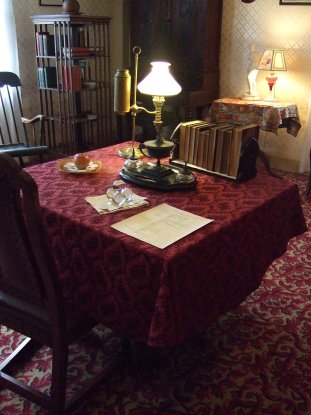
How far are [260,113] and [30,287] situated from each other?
10.2 feet

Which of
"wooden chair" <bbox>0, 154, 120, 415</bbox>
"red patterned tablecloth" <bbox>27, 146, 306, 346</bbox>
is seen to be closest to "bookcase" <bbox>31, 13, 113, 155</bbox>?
"red patterned tablecloth" <bbox>27, 146, 306, 346</bbox>

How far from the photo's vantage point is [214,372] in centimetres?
180

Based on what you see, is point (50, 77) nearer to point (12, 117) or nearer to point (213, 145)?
point (12, 117)

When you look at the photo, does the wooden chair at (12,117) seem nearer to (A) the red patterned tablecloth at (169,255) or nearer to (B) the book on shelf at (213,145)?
(A) the red patterned tablecloth at (169,255)

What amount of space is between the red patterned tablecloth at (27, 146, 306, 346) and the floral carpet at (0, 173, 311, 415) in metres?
0.35

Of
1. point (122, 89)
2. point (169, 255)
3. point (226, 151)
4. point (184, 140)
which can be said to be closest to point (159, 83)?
point (122, 89)

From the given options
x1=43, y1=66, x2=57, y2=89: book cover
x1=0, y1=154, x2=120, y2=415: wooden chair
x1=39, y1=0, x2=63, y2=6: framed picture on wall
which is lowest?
x1=0, y1=154, x2=120, y2=415: wooden chair

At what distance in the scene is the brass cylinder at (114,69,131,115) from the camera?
1947 mm

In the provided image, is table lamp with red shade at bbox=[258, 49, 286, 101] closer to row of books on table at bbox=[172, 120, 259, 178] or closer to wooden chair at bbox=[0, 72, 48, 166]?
wooden chair at bbox=[0, 72, 48, 166]

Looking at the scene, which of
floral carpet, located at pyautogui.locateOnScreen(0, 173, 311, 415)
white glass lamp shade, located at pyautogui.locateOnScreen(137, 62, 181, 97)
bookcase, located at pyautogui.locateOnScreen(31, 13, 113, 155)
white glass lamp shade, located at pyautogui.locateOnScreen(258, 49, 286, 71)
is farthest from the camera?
bookcase, located at pyautogui.locateOnScreen(31, 13, 113, 155)

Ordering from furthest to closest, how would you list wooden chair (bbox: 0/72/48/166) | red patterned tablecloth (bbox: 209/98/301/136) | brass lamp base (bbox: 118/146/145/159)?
red patterned tablecloth (bbox: 209/98/301/136) → wooden chair (bbox: 0/72/48/166) → brass lamp base (bbox: 118/146/145/159)

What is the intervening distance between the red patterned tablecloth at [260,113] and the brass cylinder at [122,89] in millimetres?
2003

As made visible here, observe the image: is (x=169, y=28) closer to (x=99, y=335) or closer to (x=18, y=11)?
(x=18, y=11)

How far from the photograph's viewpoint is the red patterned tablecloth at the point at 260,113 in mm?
3854
